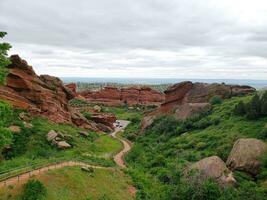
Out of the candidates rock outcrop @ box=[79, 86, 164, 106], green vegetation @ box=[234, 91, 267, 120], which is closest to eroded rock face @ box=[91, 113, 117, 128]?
green vegetation @ box=[234, 91, 267, 120]

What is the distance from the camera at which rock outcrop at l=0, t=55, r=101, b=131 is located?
64438 mm

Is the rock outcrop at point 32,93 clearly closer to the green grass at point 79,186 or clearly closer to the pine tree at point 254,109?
the green grass at point 79,186

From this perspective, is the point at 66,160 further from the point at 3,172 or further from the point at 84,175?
the point at 3,172

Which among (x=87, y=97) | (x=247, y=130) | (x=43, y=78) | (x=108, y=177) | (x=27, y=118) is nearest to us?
(x=108, y=177)

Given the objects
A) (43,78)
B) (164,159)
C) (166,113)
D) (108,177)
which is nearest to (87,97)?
(166,113)

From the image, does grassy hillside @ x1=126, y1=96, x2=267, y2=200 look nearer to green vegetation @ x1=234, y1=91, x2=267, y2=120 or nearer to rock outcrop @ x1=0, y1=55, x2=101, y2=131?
green vegetation @ x1=234, y1=91, x2=267, y2=120

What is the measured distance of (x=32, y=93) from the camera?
218 feet

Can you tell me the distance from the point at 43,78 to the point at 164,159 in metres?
30.3

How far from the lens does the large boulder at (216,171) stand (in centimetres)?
3819

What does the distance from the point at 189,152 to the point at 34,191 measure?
27.1m

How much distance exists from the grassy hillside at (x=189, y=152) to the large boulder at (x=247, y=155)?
3.73 ft

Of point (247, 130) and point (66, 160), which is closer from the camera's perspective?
point (66, 160)

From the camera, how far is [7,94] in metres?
63.5

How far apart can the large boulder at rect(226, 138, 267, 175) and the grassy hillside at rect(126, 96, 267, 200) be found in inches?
44.7
